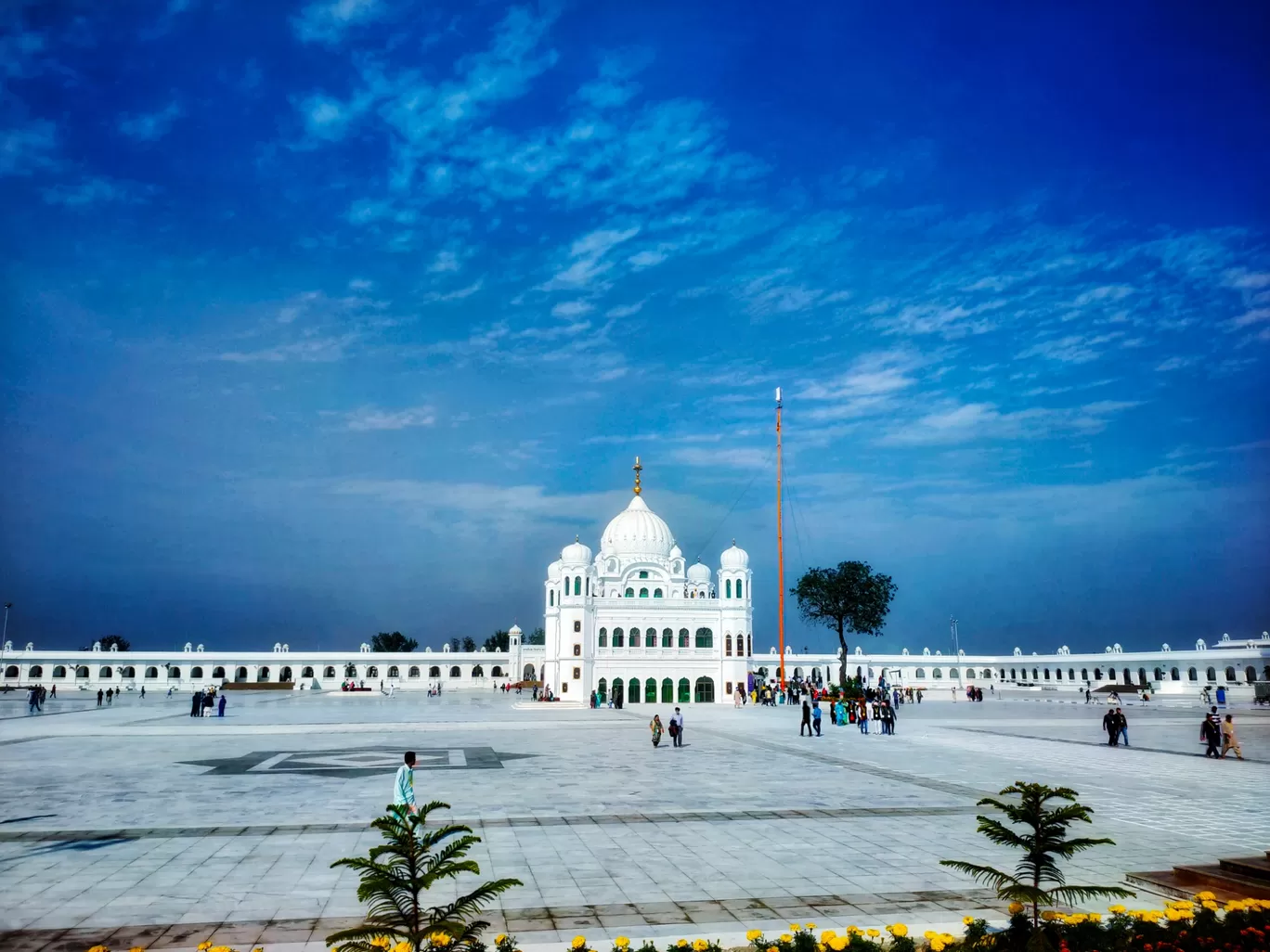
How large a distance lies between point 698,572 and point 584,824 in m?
63.3

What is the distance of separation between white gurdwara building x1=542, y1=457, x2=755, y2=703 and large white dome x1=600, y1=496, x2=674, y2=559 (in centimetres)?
274

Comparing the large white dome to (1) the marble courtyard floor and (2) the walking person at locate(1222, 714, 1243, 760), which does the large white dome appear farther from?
(2) the walking person at locate(1222, 714, 1243, 760)

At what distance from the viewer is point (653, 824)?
14.3m

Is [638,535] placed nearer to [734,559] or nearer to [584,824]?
[734,559]

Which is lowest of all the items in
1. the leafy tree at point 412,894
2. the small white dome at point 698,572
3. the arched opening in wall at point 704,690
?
the arched opening in wall at point 704,690

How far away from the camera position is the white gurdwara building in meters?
63.1

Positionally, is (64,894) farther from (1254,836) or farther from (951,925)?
(1254,836)

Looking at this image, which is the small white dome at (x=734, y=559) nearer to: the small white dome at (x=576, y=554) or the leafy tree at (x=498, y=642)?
the small white dome at (x=576, y=554)

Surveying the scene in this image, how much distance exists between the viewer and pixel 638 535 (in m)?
73.7

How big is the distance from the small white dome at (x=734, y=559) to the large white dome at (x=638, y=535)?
20.9 feet

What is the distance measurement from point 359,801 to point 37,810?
5.26 metres

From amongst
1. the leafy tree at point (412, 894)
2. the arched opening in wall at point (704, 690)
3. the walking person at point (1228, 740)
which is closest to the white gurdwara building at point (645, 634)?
the arched opening in wall at point (704, 690)

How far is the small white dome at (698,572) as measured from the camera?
76.6 meters

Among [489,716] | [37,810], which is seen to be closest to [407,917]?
[37,810]
